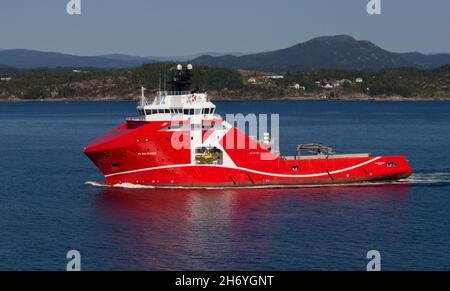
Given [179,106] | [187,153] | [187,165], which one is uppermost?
[179,106]

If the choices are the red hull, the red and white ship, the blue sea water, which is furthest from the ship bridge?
the blue sea water

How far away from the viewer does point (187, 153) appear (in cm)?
5228

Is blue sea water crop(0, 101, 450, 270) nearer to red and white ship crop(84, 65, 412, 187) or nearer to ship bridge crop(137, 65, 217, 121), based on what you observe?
red and white ship crop(84, 65, 412, 187)

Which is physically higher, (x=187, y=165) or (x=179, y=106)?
(x=179, y=106)

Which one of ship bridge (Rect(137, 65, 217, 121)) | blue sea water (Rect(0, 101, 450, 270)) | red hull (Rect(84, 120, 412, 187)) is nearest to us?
blue sea water (Rect(0, 101, 450, 270))

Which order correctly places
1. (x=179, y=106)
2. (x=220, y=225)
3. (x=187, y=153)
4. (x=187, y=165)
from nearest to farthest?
(x=220, y=225) → (x=187, y=153) → (x=187, y=165) → (x=179, y=106)

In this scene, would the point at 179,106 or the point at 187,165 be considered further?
the point at 179,106

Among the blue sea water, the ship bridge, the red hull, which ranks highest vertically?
the ship bridge

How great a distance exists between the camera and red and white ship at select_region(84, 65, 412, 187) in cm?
5216

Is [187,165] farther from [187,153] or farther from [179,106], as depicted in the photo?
[179,106]

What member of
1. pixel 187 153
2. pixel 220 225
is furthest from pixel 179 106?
pixel 220 225

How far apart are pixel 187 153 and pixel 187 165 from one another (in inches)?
35.2
